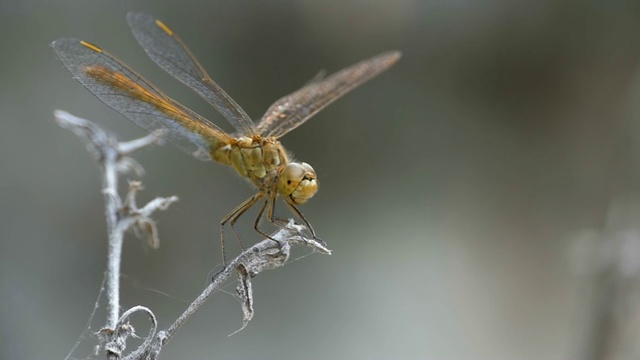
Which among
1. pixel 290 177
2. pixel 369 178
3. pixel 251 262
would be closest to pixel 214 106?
pixel 290 177

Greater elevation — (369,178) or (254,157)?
(369,178)

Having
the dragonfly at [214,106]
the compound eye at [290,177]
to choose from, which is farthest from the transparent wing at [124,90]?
the compound eye at [290,177]

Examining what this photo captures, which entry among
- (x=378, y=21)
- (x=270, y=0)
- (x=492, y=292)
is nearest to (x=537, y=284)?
(x=492, y=292)

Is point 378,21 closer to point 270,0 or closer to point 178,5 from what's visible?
point 270,0

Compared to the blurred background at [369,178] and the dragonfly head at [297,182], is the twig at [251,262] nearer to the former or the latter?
the dragonfly head at [297,182]

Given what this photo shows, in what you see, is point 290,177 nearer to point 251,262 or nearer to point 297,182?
point 297,182

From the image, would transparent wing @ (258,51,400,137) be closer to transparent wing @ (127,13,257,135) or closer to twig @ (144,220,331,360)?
transparent wing @ (127,13,257,135)

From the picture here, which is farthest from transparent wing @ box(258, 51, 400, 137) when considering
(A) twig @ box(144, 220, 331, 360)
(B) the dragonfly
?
(A) twig @ box(144, 220, 331, 360)
